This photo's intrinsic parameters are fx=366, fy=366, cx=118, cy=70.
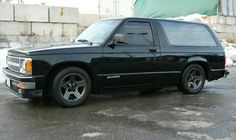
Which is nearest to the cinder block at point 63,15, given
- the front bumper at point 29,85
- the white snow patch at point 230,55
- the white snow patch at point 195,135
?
the white snow patch at point 230,55

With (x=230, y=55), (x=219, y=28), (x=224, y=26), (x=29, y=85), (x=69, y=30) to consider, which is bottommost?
(x=29, y=85)

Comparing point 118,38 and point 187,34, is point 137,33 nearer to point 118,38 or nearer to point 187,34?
point 118,38

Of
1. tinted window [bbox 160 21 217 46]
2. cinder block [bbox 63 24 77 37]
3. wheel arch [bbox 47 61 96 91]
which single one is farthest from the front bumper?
cinder block [bbox 63 24 77 37]

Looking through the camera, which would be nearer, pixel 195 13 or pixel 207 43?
pixel 207 43

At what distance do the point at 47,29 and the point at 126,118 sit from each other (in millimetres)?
8106

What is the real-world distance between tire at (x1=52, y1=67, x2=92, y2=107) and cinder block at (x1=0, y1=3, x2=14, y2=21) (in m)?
6.76

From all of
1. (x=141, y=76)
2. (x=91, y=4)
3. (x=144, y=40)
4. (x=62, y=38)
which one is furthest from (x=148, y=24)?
(x=91, y=4)

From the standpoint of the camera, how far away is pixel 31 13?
12852 millimetres

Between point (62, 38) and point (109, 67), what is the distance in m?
6.91

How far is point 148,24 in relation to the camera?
7.54 metres

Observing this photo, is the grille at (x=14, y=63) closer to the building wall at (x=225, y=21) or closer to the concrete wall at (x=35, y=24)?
the concrete wall at (x=35, y=24)

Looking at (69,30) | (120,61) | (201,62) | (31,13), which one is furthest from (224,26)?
(120,61)

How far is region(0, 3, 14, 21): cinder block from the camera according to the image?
12.3 m

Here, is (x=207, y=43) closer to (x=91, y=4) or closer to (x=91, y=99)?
(x=91, y=99)
